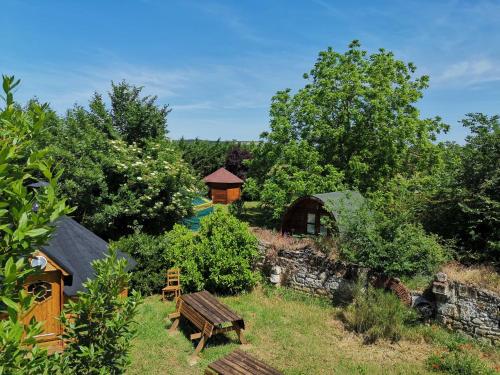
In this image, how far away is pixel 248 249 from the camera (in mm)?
13328

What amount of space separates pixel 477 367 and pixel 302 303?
209 inches

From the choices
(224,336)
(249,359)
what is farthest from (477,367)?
(224,336)

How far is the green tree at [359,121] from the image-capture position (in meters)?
21.1

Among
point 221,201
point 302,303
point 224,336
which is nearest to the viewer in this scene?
point 224,336

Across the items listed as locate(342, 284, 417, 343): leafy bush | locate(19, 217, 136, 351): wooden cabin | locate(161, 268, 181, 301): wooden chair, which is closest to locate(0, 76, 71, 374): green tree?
locate(19, 217, 136, 351): wooden cabin

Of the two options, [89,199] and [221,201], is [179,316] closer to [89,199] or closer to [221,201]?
[89,199]

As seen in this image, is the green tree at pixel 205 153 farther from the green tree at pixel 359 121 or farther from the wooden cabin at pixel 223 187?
the green tree at pixel 359 121

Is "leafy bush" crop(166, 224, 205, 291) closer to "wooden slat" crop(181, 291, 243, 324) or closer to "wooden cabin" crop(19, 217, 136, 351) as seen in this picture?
"wooden slat" crop(181, 291, 243, 324)

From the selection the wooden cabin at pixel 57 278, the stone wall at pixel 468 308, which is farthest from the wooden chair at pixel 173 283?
the stone wall at pixel 468 308

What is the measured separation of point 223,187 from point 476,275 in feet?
87.1

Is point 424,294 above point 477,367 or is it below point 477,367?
above

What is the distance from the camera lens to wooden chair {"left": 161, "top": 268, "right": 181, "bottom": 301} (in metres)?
12.4

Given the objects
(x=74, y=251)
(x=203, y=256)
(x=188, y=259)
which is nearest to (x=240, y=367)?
(x=74, y=251)

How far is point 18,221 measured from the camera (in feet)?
8.27
